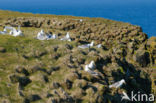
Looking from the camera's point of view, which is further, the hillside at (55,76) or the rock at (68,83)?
the rock at (68,83)

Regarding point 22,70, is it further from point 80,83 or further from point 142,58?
point 142,58

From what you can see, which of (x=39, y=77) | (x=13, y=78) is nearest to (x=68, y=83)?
(x=39, y=77)

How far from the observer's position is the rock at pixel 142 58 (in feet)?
115

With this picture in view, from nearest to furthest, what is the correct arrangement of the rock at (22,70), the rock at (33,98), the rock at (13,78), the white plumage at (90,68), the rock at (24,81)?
1. the rock at (33,98)
2. the rock at (13,78)
3. the rock at (24,81)
4. the rock at (22,70)
5. the white plumage at (90,68)

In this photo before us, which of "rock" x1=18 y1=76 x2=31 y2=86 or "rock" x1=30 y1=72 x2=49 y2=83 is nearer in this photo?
"rock" x1=18 y1=76 x2=31 y2=86

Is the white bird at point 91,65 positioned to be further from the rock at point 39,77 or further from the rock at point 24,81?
the rock at point 24,81

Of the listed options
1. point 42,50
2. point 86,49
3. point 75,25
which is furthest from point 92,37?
point 42,50

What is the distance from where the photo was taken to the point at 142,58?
1394 inches

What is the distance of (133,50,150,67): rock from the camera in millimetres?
35062

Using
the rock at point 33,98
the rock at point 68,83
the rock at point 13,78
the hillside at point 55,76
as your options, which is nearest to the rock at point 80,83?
the hillside at point 55,76

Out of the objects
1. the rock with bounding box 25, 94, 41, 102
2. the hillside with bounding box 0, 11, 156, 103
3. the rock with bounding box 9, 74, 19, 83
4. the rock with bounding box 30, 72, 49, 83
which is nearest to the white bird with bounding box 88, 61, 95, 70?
the hillside with bounding box 0, 11, 156, 103

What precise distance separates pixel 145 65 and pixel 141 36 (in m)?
11.1

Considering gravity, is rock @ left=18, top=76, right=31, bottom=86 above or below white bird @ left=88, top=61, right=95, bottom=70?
below

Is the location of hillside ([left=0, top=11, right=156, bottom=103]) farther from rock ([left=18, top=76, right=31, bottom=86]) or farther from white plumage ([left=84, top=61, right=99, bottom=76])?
white plumage ([left=84, top=61, right=99, bottom=76])
